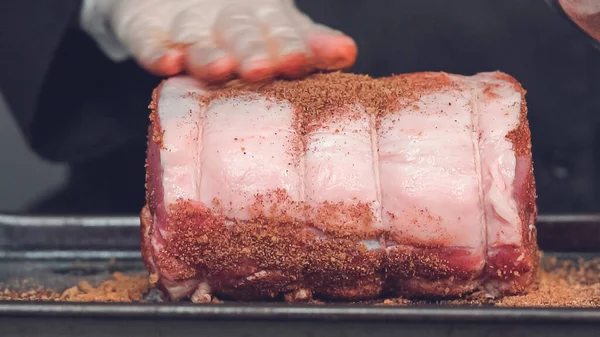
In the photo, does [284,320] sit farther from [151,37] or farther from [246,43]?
[151,37]

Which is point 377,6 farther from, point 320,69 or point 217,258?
point 217,258

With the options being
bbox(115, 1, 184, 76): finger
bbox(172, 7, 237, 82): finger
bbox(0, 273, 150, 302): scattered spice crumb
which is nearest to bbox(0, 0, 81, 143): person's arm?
bbox(115, 1, 184, 76): finger

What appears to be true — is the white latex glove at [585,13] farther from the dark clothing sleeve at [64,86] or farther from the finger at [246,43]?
the dark clothing sleeve at [64,86]

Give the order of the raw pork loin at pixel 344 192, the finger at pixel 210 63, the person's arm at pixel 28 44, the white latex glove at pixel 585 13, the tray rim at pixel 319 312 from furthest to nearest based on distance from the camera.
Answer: the person's arm at pixel 28 44 < the finger at pixel 210 63 < the raw pork loin at pixel 344 192 < the white latex glove at pixel 585 13 < the tray rim at pixel 319 312

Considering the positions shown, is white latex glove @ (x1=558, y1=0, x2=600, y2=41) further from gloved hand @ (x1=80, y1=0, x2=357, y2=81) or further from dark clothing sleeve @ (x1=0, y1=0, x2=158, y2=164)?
dark clothing sleeve @ (x1=0, y1=0, x2=158, y2=164)

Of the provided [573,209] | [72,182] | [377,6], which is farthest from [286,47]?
[573,209]

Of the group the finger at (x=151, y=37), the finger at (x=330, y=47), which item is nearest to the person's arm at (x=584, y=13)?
the finger at (x=330, y=47)

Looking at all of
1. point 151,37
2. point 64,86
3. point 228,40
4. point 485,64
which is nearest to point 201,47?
point 228,40
